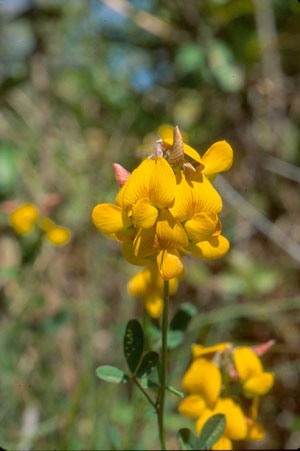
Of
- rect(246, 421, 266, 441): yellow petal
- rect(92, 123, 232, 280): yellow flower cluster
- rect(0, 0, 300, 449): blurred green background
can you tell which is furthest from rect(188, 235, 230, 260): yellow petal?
rect(0, 0, 300, 449): blurred green background

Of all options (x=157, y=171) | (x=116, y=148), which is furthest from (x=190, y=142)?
(x=157, y=171)

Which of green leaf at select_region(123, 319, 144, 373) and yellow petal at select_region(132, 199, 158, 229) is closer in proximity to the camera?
yellow petal at select_region(132, 199, 158, 229)

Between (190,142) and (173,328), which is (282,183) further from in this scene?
(173,328)

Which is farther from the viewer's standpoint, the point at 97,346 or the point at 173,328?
the point at 97,346

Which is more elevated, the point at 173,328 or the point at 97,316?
the point at 173,328

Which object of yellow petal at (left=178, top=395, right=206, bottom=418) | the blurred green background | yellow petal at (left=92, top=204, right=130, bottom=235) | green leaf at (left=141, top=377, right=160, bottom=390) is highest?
yellow petal at (left=92, top=204, right=130, bottom=235)

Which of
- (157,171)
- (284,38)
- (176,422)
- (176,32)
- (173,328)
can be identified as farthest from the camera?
(176,32)

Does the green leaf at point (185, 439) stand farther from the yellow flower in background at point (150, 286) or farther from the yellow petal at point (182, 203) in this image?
the yellow petal at point (182, 203)

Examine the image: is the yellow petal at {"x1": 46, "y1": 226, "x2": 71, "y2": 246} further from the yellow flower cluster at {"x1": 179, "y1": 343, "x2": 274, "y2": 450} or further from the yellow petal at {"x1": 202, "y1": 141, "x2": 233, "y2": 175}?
the yellow petal at {"x1": 202, "y1": 141, "x2": 233, "y2": 175}
